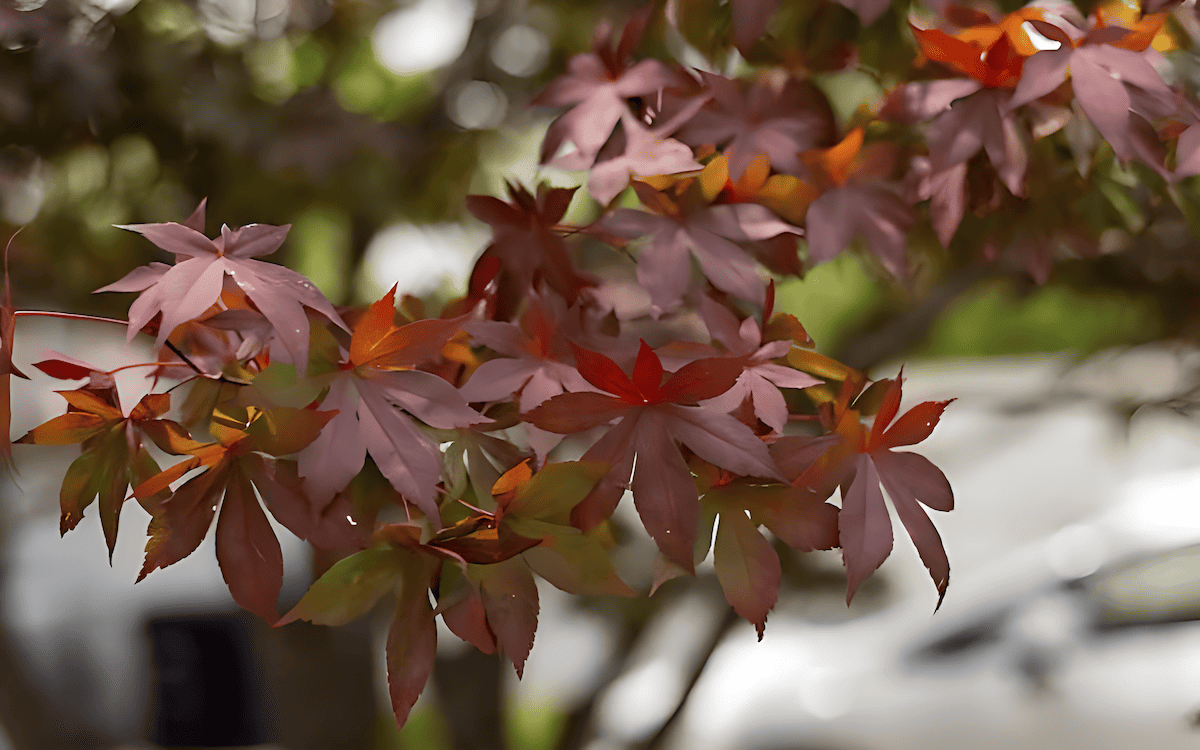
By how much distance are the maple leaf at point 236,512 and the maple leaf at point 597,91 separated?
37cm

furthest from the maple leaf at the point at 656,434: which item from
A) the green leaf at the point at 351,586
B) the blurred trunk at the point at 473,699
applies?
the blurred trunk at the point at 473,699

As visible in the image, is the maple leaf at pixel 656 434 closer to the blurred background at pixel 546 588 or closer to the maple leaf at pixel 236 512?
the maple leaf at pixel 236 512

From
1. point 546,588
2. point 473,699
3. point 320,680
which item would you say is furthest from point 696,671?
point 320,680

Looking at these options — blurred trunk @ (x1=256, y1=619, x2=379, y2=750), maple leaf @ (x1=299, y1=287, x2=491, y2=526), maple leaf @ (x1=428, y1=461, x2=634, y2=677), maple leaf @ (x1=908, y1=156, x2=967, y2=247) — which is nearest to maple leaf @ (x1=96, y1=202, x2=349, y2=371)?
maple leaf @ (x1=299, y1=287, x2=491, y2=526)

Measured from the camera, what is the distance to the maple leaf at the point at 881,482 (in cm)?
47

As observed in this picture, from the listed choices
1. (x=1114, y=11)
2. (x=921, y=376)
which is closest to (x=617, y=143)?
(x=1114, y=11)

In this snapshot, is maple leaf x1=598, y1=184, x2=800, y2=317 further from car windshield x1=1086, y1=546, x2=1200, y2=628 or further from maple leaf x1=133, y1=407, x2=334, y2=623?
car windshield x1=1086, y1=546, x2=1200, y2=628

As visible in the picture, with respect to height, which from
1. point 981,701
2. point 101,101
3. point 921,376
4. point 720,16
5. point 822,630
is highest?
point 720,16

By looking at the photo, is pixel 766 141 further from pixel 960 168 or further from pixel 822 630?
pixel 822 630

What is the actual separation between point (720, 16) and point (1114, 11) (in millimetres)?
373

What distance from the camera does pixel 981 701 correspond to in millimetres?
1981

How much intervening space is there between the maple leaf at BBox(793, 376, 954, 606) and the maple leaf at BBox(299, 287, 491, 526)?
218 mm

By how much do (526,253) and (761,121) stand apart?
241 mm

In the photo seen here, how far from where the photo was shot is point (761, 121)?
70 centimetres
